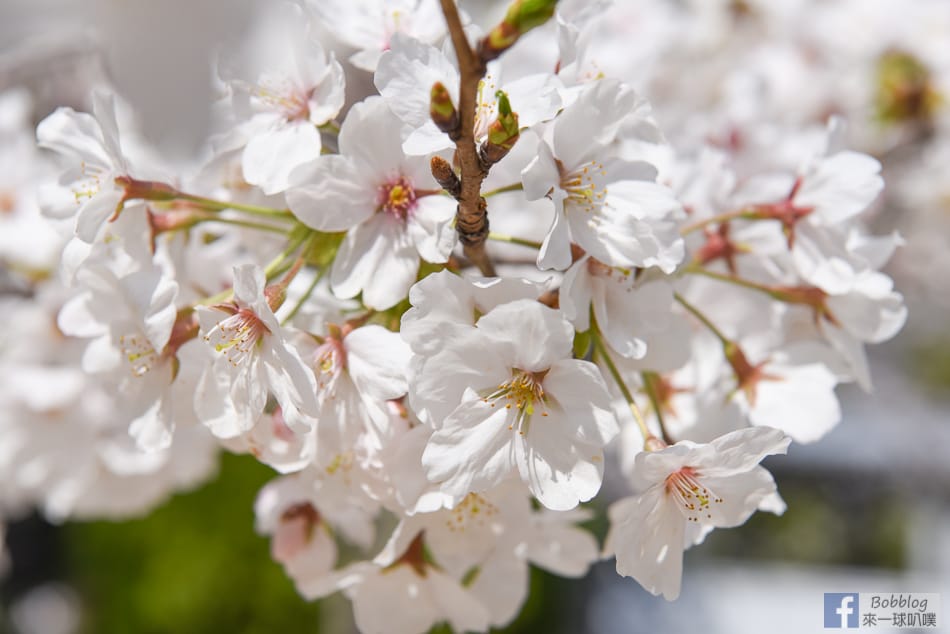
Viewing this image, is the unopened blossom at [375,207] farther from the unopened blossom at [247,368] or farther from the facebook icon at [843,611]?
the facebook icon at [843,611]

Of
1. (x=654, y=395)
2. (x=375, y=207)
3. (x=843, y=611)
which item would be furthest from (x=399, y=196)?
(x=843, y=611)

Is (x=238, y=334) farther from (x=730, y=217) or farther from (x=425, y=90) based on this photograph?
(x=730, y=217)

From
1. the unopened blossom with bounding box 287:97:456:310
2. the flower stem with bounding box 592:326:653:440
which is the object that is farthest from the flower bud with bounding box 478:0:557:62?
the flower stem with bounding box 592:326:653:440

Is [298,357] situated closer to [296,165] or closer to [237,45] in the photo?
[296,165]

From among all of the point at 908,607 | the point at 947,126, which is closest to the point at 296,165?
the point at 908,607

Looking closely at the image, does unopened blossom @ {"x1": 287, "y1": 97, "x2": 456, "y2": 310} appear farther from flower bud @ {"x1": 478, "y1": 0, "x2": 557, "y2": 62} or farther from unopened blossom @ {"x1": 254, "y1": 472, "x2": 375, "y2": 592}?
unopened blossom @ {"x1": 254, "y1": 472, "x2": 375, "y2": 592}

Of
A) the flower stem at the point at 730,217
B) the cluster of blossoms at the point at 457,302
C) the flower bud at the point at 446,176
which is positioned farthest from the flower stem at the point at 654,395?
the flower bud at the point at 446,176
